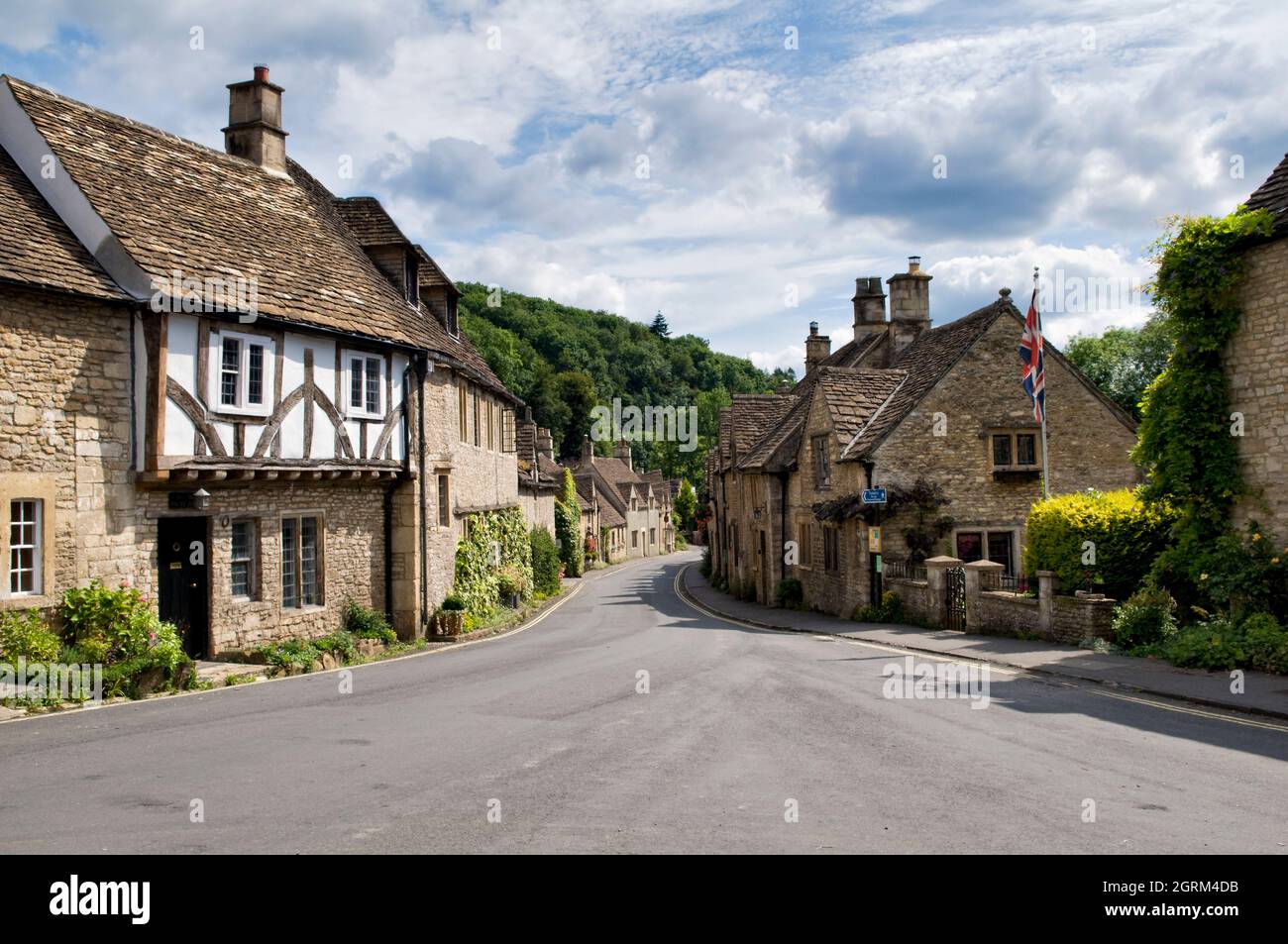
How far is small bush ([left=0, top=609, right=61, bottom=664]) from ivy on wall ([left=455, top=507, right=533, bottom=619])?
436 inches

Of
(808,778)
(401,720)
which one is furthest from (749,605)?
(808,778)

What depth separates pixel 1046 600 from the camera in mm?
18359

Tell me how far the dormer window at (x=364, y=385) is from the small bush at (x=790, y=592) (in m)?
→ 16.5

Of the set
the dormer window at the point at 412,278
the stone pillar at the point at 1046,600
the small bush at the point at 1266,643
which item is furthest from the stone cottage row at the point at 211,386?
the small bush at the point at 1266,643

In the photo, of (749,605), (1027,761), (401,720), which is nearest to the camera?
(1027,761)

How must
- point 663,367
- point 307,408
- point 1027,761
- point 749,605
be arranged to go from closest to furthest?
1. point 1027,761
2. point 307,408
3. point 749,605
4. point 663,367

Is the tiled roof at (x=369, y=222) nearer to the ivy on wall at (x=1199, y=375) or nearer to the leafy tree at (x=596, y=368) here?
the ivy on wall at (x=1199, y=375)

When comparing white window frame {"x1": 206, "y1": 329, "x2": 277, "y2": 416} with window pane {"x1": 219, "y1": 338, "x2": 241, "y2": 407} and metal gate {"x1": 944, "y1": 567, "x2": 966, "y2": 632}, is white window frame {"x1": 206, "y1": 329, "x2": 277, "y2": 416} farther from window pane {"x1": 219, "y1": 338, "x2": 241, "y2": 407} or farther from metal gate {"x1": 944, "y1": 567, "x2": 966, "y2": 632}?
metal gate {"x1": 944, "y1": 567, "x2": 966, "y2": 632}

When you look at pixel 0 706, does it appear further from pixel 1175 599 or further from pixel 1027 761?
pixel 1175 599

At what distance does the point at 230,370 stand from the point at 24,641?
582 cm

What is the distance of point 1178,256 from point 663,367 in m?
126

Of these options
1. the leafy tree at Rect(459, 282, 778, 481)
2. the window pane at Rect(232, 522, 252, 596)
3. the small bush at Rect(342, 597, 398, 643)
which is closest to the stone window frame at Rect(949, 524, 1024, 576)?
the small bush at Rect(342, 597, 398, 643)

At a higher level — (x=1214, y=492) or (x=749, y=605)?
(x=1214, y=492)
